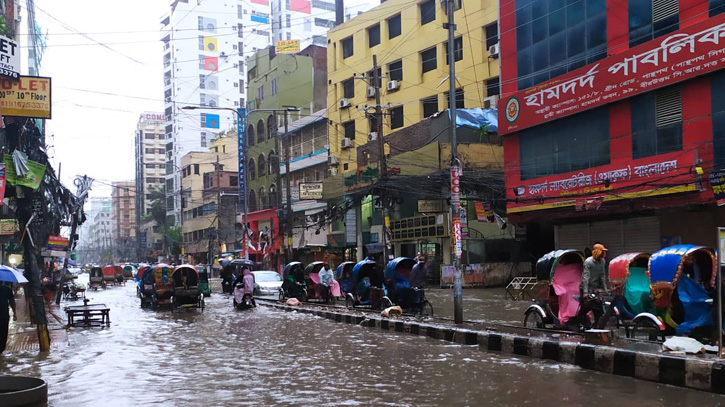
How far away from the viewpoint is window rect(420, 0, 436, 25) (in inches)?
1522

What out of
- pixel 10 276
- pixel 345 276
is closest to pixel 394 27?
pixel 345 276

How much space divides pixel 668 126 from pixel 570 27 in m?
5.78

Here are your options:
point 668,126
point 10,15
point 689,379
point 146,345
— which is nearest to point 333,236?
point 10,15

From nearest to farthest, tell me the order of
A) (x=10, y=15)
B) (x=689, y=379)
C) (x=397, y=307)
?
(x=689, y=379)
(x=397, y=307)
(x=10, y=15)

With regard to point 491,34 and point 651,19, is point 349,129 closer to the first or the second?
point 491,34

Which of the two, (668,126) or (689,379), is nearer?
(689,379)

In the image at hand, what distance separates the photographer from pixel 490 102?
34.9 meters

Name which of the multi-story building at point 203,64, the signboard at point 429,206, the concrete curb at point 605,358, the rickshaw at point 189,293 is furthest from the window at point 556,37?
the multi-story building at point 203,64

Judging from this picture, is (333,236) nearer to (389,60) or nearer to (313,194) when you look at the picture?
(313,194)

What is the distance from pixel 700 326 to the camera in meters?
10.0

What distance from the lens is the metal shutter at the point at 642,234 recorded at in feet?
75.7

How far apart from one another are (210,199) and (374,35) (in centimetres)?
4092

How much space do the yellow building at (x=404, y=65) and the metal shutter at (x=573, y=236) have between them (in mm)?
8929

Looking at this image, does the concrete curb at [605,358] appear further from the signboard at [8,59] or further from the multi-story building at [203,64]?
the multi-story building at [203,64]
